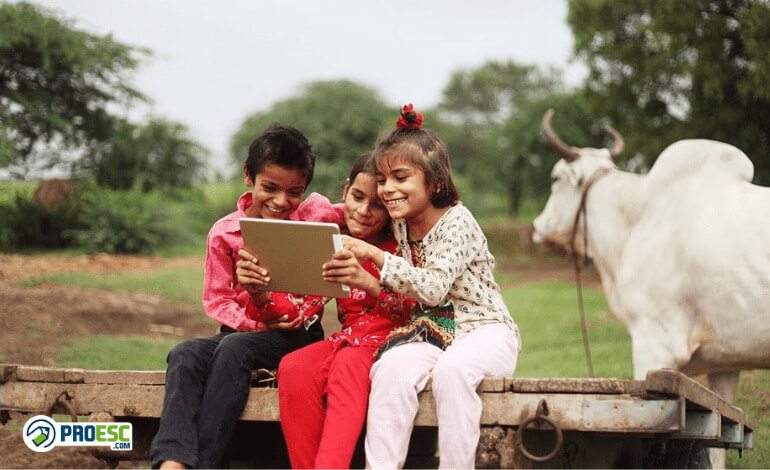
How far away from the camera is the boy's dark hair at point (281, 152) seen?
141 inches

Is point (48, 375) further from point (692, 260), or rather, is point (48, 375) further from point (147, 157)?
point (147, 157)

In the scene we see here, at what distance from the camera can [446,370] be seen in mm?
2871

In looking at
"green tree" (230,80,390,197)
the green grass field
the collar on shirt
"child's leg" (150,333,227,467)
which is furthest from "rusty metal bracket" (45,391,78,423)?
"green tree" (230,80,390,197)

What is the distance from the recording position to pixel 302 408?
3.06 m

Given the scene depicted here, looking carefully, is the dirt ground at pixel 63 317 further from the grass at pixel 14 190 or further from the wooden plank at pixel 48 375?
the wooden plank at pixel 48 375

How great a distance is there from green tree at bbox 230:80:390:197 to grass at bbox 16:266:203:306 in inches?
395

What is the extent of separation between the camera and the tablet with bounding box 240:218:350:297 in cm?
294

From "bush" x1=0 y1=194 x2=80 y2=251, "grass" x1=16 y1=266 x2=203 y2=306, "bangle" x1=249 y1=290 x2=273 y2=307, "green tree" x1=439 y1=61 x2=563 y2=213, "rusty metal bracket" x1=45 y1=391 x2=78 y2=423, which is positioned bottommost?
"rusty metal bracket" x1=45 y1=391 x2=78 y2=423

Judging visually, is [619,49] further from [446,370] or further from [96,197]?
[446,370]

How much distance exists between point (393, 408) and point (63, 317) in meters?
6.75

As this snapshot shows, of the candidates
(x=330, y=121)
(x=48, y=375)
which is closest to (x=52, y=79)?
(x=330, y=121)

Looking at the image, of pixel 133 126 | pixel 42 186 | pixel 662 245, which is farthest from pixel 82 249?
pixel 662 245

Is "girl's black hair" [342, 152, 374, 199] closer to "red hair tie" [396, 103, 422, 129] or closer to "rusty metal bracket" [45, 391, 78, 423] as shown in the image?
"red hair tie" [396, 103, 422, 129]

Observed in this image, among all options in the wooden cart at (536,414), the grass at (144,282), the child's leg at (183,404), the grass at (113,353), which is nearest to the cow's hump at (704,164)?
the wooden cart at (536,414)
